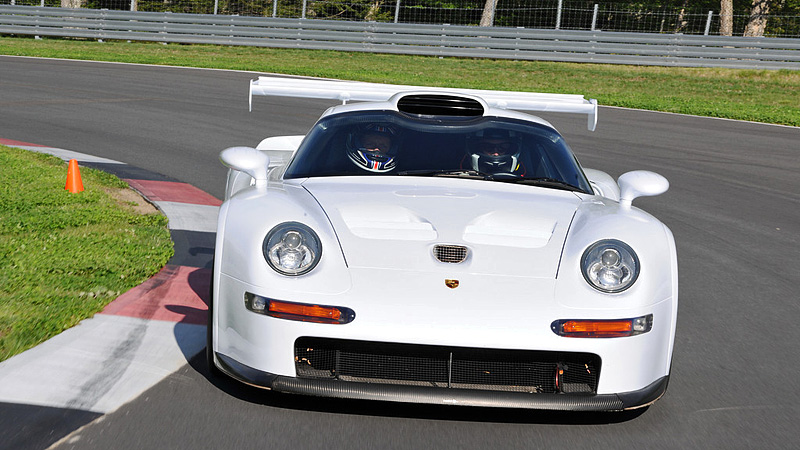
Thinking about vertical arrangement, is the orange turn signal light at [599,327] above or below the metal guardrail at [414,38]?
below

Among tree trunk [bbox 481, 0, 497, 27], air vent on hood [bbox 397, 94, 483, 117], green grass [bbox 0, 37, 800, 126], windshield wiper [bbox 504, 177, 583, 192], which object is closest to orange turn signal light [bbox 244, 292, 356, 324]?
windshield wiper [bbox 504, 177, 583, 192]

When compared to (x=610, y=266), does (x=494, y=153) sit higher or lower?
higher

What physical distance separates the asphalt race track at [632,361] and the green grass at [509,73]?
5.93 m

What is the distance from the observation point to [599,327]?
137 inches

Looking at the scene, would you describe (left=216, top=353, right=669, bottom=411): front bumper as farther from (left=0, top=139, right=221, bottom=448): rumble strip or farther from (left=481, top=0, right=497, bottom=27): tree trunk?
(left=481, top=0, right=497, bottom=27): tree trunk

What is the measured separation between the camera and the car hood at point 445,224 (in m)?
3.57

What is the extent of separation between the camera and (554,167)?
4.90 metres

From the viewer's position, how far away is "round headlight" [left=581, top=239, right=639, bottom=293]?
3.60 meters

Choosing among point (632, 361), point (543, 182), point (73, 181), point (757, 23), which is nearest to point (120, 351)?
point (543, 182)

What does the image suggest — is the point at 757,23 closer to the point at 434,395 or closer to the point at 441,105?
the point at 441,105

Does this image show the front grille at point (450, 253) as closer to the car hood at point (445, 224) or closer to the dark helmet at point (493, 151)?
the car hood at point (445, 224)

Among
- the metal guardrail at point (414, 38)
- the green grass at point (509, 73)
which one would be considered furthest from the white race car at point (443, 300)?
the metal guardrail at point (414, 38)

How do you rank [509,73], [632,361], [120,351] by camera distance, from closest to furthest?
[632,361] → [120,351] → [509,73]

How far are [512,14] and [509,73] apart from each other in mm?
6929
